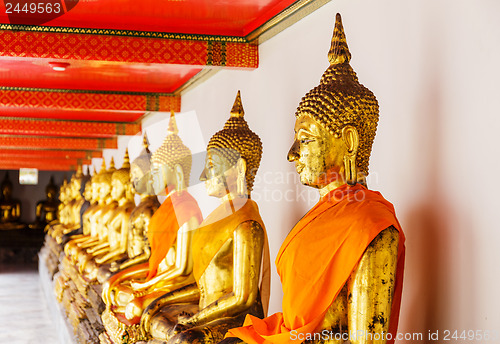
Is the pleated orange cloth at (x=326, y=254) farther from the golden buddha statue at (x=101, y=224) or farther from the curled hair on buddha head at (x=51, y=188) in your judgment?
the curled hair on buddha head at (x=51, y=188)

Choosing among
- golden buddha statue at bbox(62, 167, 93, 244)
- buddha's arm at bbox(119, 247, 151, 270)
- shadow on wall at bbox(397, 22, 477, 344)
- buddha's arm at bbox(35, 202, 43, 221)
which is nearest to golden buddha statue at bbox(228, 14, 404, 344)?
shadow on wall at bbox(397, 22, 477, 344)

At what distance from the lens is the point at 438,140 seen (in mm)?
2467

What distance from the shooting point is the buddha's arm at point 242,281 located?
2.97 meters

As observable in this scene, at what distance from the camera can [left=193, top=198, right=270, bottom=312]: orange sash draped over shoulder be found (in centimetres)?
311

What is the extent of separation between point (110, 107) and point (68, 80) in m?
0.58

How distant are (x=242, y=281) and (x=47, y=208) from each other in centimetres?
1594

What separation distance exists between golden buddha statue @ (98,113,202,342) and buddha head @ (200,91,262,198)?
624 millimetres

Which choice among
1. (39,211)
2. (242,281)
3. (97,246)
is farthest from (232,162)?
(39,211)

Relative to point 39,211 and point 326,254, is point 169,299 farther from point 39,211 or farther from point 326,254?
point 39,211

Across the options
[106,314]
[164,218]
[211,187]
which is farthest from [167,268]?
[211,187]

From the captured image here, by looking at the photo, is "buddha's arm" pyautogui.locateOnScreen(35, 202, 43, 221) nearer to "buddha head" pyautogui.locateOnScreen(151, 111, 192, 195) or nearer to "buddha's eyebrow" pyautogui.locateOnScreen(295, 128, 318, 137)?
"buddha head" pyautogui.locateOnScreen(151, 111, 192, 195)

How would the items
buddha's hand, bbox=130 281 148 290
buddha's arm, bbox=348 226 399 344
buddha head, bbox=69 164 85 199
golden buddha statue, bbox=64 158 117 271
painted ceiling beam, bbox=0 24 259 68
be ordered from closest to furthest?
buddha's arm, bbox=348 226 399 344, buddha's hand, bbox=130 281 148 290, painted ceiling beam, bbox=0 24 259 68, golden buddha statue, bbox=64 158 117 271, buddha head, bbox=69 164 85 199

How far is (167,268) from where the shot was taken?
159 inches

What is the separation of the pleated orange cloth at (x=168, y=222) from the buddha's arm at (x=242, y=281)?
0.99 metres
